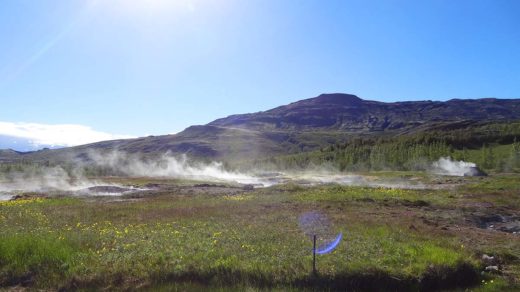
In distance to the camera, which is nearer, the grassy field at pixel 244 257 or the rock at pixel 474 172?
the grassy field at pixel 244 257

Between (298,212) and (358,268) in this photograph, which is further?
(298,212)

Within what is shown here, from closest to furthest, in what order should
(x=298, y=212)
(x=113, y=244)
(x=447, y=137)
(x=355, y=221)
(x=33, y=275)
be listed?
(x=33, y=275) → (x=113, y=244) → (x=355, y=221) → (x=298, y=212) → (x=447, y=137)

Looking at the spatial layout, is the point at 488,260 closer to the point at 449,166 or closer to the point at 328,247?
the point at 328,247

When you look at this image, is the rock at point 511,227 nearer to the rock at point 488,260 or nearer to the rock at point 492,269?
the rock at point 488,260

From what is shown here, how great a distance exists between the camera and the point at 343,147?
16400 centimetres

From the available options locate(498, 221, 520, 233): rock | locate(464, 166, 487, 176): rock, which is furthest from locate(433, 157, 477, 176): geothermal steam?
locate(498, 221, 520, 233): rock

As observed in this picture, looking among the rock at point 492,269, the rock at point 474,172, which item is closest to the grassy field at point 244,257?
the rock at point 492,269

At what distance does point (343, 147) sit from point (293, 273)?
502ft

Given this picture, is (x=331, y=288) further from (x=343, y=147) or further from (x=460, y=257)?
(x=343, y=147)

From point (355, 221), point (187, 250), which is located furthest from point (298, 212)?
point (187, 250)

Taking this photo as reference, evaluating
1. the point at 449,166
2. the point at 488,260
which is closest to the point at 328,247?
the point at 488,260

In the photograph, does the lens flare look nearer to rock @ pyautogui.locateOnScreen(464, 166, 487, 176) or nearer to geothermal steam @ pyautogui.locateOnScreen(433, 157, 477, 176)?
rock @ pyautogui.locateOnScreen(464, 166, 487, 176)

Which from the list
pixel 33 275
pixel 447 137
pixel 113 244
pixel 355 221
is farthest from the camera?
pixel 447 137

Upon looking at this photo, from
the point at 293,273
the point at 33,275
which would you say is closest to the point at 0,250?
the point at 33,275
